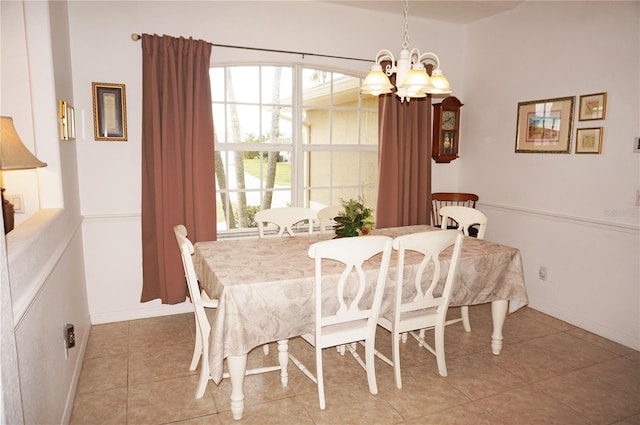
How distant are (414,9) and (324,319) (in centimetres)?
326

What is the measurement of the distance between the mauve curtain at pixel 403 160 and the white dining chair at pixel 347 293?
1.98 meters

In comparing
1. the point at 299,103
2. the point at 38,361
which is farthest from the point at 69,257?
the point at 299,103

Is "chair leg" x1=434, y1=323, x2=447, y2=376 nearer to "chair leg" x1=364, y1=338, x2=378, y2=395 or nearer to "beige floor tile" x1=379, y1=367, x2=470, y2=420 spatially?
"beige floor tile" x1=379, y1=367, x2=470, y2=420

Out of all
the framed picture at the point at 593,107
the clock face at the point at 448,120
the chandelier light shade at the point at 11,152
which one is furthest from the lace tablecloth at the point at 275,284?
the clock face at the point at 448,120

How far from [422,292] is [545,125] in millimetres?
2267

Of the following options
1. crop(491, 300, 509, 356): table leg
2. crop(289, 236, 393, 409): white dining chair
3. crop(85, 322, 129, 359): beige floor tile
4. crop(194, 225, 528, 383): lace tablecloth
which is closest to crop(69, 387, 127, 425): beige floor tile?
crop(85, 322, 129, 359): beige floor tile

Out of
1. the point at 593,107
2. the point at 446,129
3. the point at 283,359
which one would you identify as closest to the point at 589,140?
the point at 593,107

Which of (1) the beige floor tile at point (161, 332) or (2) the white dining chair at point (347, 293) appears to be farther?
(1) the beige floor tile at point (161, 332)

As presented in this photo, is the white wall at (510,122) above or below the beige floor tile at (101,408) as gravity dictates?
above

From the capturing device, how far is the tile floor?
2373mm

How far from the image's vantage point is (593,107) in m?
3.45

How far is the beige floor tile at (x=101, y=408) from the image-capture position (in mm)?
2305

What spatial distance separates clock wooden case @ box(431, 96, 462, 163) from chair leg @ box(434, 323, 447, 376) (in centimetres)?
240

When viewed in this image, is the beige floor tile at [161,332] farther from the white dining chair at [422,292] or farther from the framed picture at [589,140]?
the framed picture at [589,140]
